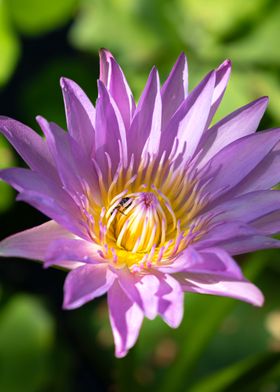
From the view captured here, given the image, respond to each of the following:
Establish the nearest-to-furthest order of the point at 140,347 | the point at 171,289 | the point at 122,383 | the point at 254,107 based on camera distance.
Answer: the point at 171,289
the point at 254,107
the point at 122,383
the point at 140,347

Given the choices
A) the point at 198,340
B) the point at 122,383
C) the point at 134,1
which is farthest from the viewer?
the point at 134,1

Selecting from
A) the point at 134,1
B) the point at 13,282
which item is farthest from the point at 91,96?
the point at 13,282

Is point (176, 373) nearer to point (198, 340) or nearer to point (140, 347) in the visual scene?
point (198, 340)

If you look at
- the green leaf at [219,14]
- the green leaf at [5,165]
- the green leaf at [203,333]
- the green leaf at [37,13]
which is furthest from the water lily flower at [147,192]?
the green leaf at [37,13]

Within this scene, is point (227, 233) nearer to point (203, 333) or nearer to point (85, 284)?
point (85, 284)

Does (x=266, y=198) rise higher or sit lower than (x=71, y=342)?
higher

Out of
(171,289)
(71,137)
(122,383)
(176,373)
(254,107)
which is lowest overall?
(176,373)

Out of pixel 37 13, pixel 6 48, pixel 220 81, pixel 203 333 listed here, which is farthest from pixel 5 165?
pixel 220 81
